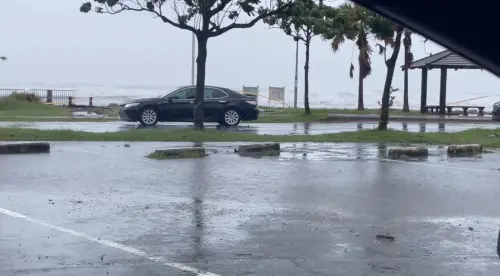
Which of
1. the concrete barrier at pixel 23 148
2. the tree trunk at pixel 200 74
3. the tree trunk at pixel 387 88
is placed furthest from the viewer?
the tree trunk at pixel 200 74

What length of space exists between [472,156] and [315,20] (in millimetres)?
8903

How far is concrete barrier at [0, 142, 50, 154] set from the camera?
52.5ft

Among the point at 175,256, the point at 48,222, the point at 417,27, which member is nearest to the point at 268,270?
the point at 175,256

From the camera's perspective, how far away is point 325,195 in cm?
1165

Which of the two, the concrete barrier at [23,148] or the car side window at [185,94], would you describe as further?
the car side window at [185,94]

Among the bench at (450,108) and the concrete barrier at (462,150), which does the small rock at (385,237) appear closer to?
the concrete barrier at (462,150)

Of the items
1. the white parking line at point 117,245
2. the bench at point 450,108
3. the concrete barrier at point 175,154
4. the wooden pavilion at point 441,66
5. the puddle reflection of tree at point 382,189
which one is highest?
the wooden pavilion at point 441,66

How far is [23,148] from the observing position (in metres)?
16.2

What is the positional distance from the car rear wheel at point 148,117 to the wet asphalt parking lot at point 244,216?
11.7m

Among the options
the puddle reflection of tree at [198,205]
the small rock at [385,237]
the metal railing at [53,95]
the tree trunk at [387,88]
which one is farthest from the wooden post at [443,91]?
the small rock at [385,237]

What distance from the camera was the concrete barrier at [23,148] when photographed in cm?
1599

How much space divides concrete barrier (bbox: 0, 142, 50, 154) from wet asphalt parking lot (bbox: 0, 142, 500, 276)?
0.46 meters

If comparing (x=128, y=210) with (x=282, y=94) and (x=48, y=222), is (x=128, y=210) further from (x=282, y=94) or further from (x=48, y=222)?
(x=282, y=94)

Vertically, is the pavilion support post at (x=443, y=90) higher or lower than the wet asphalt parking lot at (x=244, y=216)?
higher
